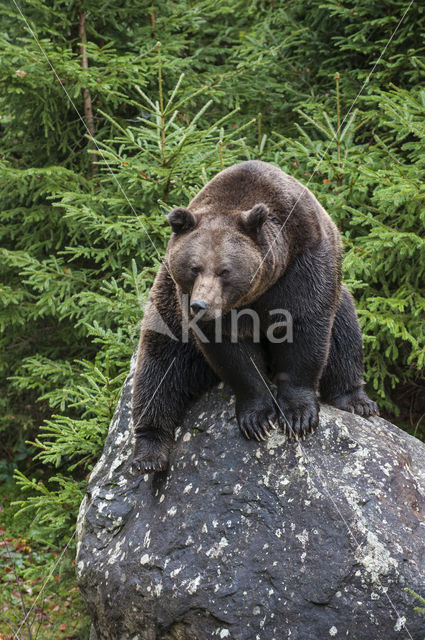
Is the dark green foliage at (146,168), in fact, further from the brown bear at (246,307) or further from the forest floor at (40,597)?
the brown bear at (246,307)

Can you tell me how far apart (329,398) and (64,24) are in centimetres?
506

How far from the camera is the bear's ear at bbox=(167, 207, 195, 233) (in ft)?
12.2

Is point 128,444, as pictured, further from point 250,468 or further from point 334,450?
point 334,450

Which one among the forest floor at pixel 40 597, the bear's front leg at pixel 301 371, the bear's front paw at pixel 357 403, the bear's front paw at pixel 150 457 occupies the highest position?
the bear's front leg at pixel 301 371

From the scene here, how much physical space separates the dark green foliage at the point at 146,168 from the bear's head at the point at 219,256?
190 cm

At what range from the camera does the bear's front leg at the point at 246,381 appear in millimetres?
4023

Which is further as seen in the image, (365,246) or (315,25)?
(315,25)

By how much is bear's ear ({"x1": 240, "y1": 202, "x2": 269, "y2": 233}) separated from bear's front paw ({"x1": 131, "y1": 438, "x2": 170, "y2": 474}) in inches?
62.4

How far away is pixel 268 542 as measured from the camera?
3852 mm

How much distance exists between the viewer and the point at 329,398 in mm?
4840

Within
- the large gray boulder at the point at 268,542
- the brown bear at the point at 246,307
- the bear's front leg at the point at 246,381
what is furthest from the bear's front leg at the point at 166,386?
the bear's front leg at the point at 246,381

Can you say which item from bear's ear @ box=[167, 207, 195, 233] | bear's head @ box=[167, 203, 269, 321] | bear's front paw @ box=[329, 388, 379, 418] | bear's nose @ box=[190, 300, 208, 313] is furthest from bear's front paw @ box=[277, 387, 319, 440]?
bear's ear @ box=[167, 207, 195, 233]

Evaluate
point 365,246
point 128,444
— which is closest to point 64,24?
point 365,246

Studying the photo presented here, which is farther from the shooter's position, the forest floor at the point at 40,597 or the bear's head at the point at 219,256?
the forest floor at the point at 40,597
